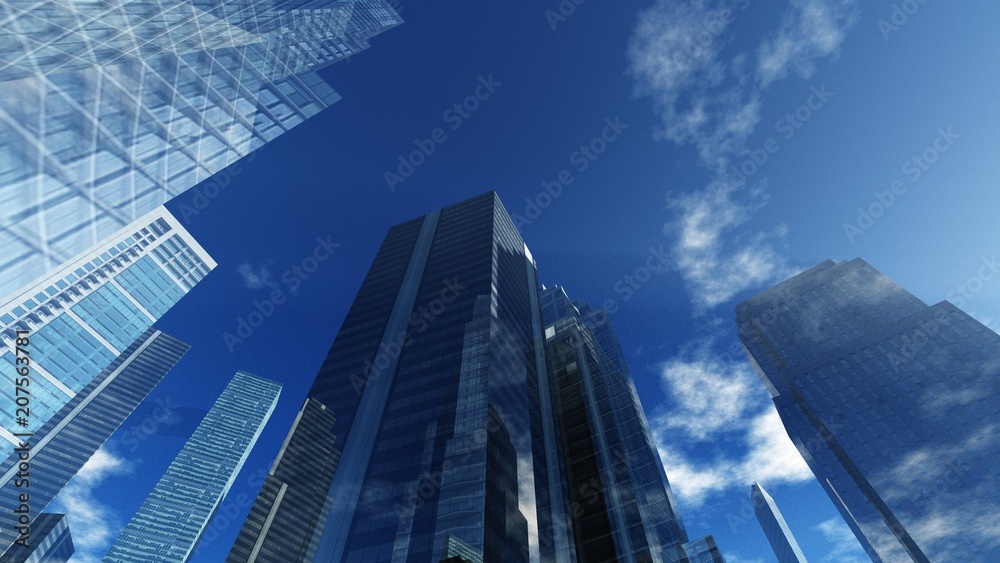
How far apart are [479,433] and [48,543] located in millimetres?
183280

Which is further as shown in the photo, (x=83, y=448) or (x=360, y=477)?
(x=83, y=448)

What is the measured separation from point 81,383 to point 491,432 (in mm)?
138135

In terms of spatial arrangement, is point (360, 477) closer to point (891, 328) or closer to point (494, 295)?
point (494, 295)

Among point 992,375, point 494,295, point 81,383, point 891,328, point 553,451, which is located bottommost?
Result: point 553,451

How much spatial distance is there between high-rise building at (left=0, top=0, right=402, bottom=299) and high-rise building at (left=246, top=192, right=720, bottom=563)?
85.7 ft

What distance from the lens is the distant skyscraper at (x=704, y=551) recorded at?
175ft

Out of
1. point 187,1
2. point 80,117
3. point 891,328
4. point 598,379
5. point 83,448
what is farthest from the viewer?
point 83,448

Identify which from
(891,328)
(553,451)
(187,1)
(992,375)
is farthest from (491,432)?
(891,328)

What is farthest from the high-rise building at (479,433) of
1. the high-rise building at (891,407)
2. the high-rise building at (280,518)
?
the high-rise building at (891,407)

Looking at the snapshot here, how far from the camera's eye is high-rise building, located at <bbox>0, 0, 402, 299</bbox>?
1030 cm

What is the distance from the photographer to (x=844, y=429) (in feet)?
393

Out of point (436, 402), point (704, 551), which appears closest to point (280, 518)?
point (436, 402)

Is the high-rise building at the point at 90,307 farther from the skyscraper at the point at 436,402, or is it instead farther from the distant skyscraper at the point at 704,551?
the distant skyscraper at the point at 704,551

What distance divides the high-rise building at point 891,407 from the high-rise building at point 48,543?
218 metres
